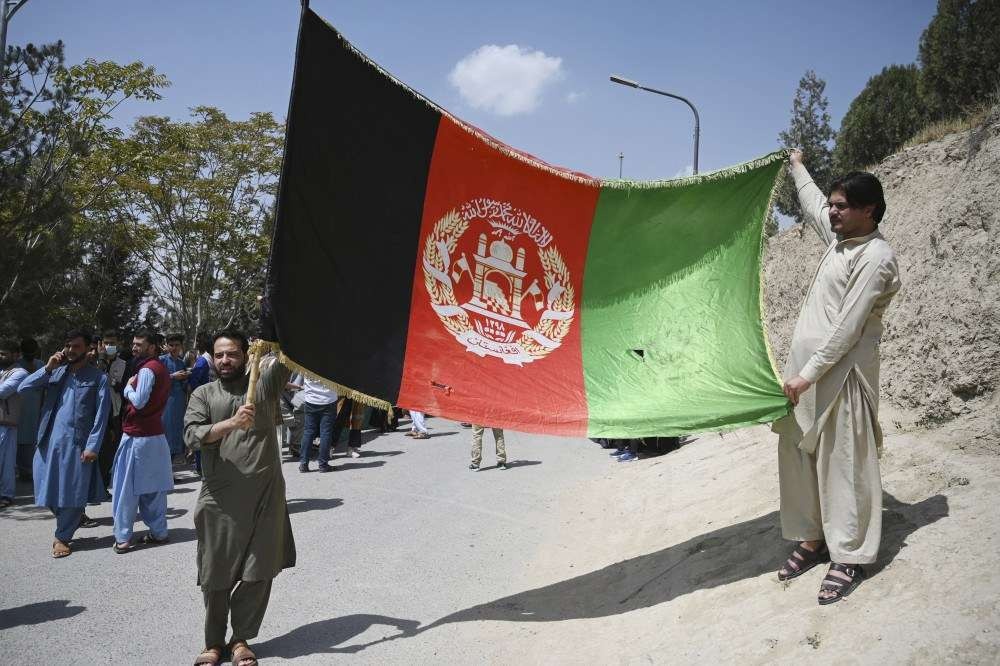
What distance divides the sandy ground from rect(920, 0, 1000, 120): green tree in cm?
1499

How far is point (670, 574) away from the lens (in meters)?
5.14

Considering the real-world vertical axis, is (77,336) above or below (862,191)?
below

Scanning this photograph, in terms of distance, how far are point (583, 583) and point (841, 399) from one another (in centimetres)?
262

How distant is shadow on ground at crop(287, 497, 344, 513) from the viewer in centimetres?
860

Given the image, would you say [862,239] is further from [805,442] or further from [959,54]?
[959,54]

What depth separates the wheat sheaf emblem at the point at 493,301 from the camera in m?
4.72

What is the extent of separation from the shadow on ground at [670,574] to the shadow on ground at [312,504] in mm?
3724

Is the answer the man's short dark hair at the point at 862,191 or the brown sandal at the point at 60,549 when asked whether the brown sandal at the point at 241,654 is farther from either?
the man's short dark hair at the point at 862,191

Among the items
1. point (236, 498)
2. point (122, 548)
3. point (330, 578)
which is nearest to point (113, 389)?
point (122, 548)

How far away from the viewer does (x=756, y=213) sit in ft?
15.9

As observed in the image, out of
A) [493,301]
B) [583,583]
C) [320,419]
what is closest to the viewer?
[493,301]

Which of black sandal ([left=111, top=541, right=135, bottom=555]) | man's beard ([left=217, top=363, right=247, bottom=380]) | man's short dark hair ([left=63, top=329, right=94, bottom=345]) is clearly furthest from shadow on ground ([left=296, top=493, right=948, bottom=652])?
man's short dark hair ([left=63, top=329, right=94, bottom=345])

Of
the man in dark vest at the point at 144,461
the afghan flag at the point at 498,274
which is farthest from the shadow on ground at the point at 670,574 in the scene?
the man in dark vest at the point at 144,461

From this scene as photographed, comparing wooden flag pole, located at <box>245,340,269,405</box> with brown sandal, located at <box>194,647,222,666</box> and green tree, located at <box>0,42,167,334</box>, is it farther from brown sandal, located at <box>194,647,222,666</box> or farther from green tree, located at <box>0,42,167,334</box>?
green tree, located at <box>0,42,167,334</box>
